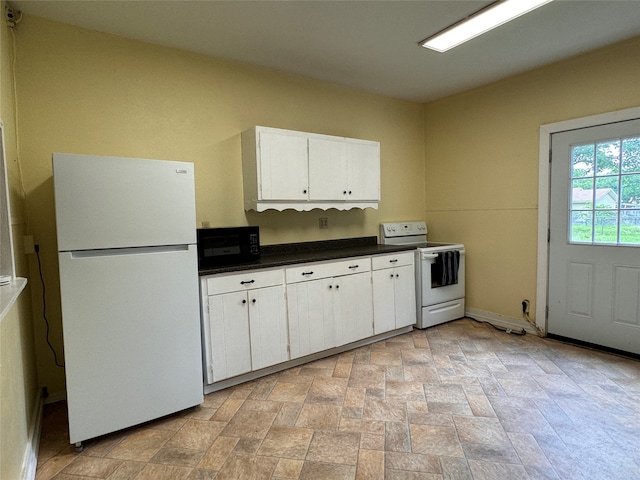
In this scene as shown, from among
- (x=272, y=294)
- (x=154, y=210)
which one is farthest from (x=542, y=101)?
(x=154, y=210)

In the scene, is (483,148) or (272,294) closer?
(272,294)

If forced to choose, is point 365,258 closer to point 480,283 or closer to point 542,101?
point 480,283

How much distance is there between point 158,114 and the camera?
2824 mm

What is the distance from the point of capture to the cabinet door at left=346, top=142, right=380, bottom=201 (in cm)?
355

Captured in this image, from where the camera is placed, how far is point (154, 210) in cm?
215

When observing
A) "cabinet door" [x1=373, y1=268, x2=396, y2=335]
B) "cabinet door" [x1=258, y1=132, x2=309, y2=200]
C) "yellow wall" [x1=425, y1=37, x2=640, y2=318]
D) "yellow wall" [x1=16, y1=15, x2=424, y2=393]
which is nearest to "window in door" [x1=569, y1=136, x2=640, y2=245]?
"yellow wall" [x1=425, y1=37, x2=640, y2=318]

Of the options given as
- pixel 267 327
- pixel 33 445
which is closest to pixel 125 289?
pixel 33 445

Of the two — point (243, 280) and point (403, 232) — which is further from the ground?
point (403, 232)

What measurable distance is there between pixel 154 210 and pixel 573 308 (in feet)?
12.2

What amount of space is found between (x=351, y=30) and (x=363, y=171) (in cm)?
134

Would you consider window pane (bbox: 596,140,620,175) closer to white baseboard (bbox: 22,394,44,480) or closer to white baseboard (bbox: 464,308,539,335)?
white baseboard (bbox: 464,308,539,335)

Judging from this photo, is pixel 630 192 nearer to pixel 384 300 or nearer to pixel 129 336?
pixel 384 300

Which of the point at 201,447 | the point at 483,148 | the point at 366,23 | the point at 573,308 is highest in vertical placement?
the point at 366,23

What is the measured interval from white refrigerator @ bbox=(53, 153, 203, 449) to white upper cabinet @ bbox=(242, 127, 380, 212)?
86 cm
